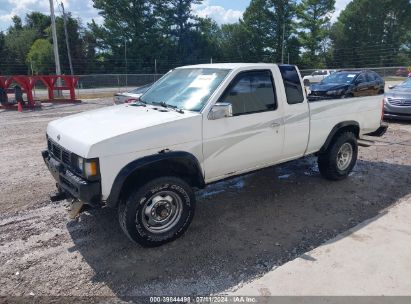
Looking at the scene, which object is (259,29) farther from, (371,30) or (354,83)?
(354,83)

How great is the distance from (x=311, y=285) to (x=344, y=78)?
39.1 ft

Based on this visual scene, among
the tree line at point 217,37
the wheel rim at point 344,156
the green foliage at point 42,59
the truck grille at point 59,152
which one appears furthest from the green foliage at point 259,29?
the truck grille at point 59,152

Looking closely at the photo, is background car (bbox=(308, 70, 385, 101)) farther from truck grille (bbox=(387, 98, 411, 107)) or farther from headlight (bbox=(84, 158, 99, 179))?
headlight (bbox=(84, 158, 99, 179))

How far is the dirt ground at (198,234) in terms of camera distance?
11.3ft

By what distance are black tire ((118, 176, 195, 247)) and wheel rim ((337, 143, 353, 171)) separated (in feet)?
9.92

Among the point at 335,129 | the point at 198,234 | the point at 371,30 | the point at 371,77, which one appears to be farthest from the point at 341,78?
the point at 371,30

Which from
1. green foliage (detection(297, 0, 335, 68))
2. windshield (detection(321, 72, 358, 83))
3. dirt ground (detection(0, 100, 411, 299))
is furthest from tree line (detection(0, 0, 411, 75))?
dirt ground (detection(0, 100, 411, 299))

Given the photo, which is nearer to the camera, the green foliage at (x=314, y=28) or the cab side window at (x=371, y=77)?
the cab side window at (x=371, y=77)

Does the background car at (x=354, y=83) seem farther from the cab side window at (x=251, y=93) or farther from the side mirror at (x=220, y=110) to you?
the side mirror at (x=220, y=110)

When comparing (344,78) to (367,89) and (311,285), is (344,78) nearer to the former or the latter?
Answer: (367,89)

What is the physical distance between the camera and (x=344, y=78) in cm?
1368

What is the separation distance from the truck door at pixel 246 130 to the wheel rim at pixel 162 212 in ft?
1.72

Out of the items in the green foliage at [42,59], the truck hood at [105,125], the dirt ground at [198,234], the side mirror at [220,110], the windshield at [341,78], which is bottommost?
the dirt ground at [198,234]

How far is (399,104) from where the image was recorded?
1129cm
